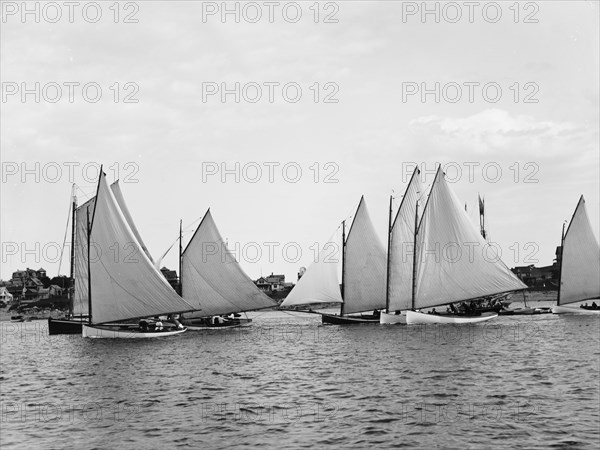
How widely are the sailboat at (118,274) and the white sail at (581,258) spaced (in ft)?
172

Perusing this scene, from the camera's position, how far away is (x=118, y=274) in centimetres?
6938

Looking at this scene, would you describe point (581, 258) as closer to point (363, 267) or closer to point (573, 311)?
point (573, 311)

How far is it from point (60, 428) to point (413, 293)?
57.2 m

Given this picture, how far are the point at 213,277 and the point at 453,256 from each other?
2668cm

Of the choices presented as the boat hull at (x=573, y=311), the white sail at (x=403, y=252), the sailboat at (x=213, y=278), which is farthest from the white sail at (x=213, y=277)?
the boat hull at (x=573, y=311)

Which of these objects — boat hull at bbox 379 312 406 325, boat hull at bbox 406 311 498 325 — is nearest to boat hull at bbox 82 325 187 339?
boat hull at bbox 379 312 406 325

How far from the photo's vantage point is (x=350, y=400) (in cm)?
3509

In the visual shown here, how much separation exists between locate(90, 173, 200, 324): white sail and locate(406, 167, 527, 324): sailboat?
28239mm

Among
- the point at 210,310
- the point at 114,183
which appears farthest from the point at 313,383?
the point at 114,183

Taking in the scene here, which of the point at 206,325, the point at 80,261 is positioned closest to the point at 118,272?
the point at 80,261

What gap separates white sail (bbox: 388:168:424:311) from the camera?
85188 millimetres

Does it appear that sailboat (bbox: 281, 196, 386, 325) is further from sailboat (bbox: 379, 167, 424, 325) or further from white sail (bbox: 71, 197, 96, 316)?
white sail (bbox: 71, 197, 96, 316)

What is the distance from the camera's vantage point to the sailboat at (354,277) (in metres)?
87.9

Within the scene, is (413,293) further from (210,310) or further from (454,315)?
(210,310)
